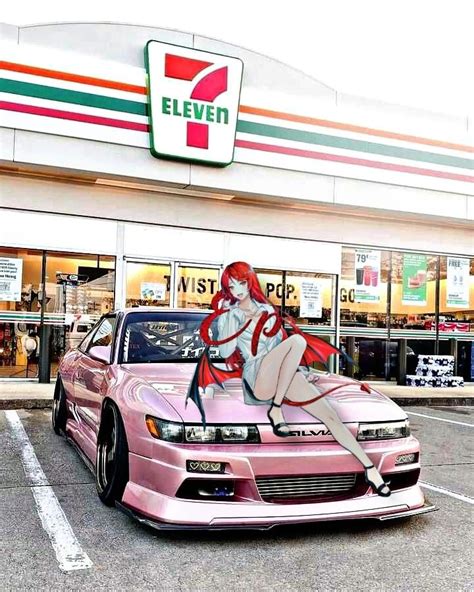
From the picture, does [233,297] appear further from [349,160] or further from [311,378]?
[349,160]

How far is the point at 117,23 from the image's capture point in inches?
436

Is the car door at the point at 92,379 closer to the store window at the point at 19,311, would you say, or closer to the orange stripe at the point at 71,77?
the store window at the point at 19,311

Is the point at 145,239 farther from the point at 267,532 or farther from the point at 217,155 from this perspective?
the point at 267,532

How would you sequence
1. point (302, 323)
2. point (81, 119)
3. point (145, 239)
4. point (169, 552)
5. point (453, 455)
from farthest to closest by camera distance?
point (302, 323) → point (145, 239) → point (81, 119) → point (453, 455) → point (169, 552)

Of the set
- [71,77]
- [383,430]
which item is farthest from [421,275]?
[383,430]

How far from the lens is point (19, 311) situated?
11.4 metres

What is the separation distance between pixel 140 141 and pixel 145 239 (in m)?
1.94

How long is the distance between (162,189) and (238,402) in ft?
28.2

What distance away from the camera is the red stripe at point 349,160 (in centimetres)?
1195

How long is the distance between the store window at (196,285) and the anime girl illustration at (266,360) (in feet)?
27.0

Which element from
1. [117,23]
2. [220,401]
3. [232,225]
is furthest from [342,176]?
[220,401]

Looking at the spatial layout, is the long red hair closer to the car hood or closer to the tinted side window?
the car hood

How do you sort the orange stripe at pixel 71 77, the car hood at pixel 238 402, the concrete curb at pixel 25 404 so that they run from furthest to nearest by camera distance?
the orange stripe at pixel 71 77, the concrete curb at pixel 25 404, the car hood at pixel 238 402

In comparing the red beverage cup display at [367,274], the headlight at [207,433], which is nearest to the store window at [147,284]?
the red beverage cup display at [367,274]
